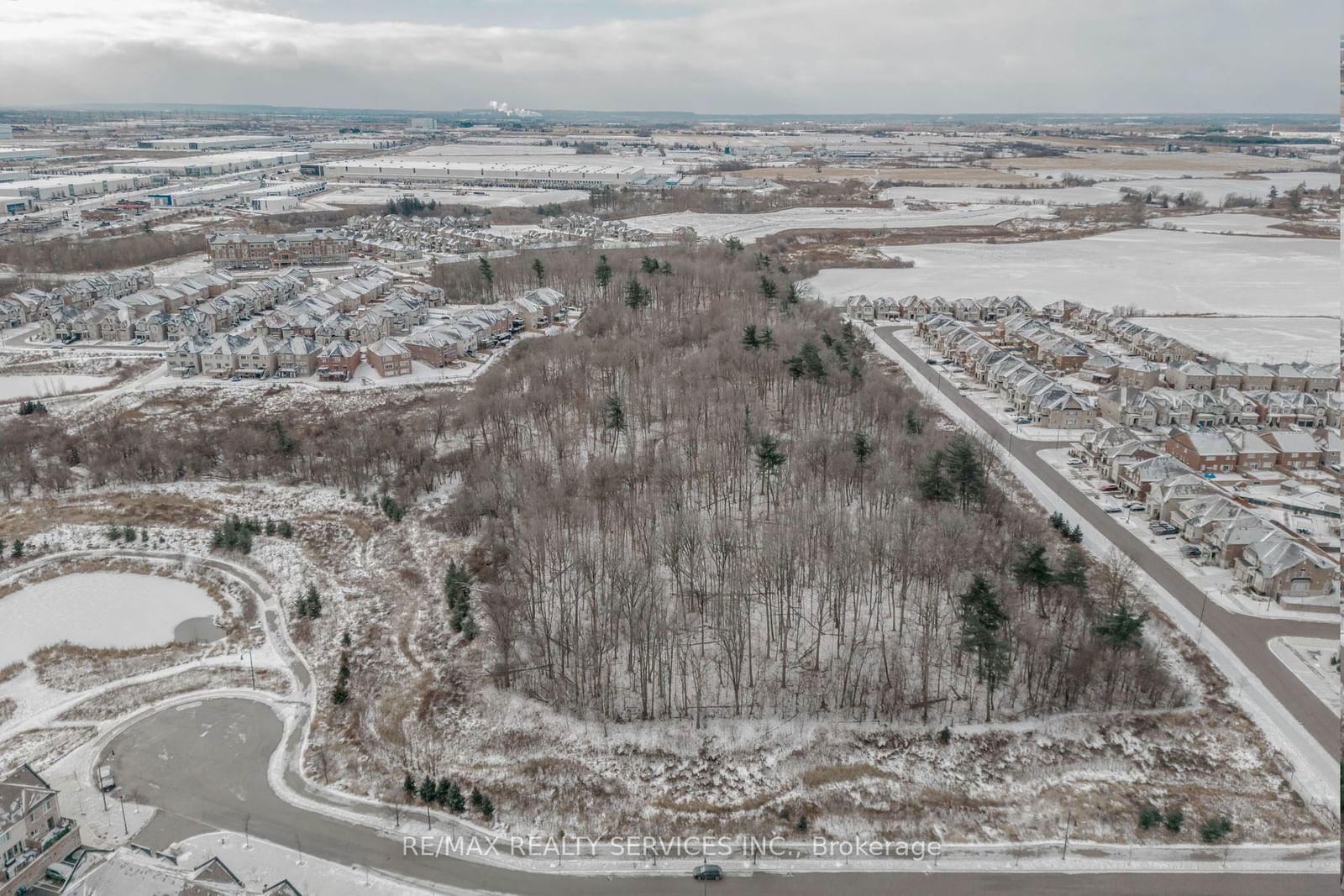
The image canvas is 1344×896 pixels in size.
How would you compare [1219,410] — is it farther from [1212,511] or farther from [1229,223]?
[1229,223]

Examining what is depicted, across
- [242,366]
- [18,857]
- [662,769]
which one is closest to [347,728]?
[18,857]

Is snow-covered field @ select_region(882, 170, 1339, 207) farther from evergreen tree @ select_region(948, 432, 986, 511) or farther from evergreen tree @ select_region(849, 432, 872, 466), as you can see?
evergreen tree @ select_region(948, 432, 986, 511)

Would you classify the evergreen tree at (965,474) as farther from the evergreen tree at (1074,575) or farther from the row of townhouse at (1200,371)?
the row of townhouse at (1200,371)

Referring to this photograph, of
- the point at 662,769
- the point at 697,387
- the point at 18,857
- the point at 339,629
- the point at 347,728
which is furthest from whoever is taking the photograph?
the point at 697,387

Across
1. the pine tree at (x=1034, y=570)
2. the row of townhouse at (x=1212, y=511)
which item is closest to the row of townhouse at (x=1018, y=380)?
the row of townhouse at (x=1212, y=511)

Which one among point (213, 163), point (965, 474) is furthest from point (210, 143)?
point (965, 474)

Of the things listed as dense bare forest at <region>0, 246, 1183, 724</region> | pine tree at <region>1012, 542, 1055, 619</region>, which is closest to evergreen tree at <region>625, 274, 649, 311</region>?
dense bare forest at <region>0, 246, 1183, 724</region>

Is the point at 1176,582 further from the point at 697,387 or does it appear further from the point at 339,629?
the point at 339,629
